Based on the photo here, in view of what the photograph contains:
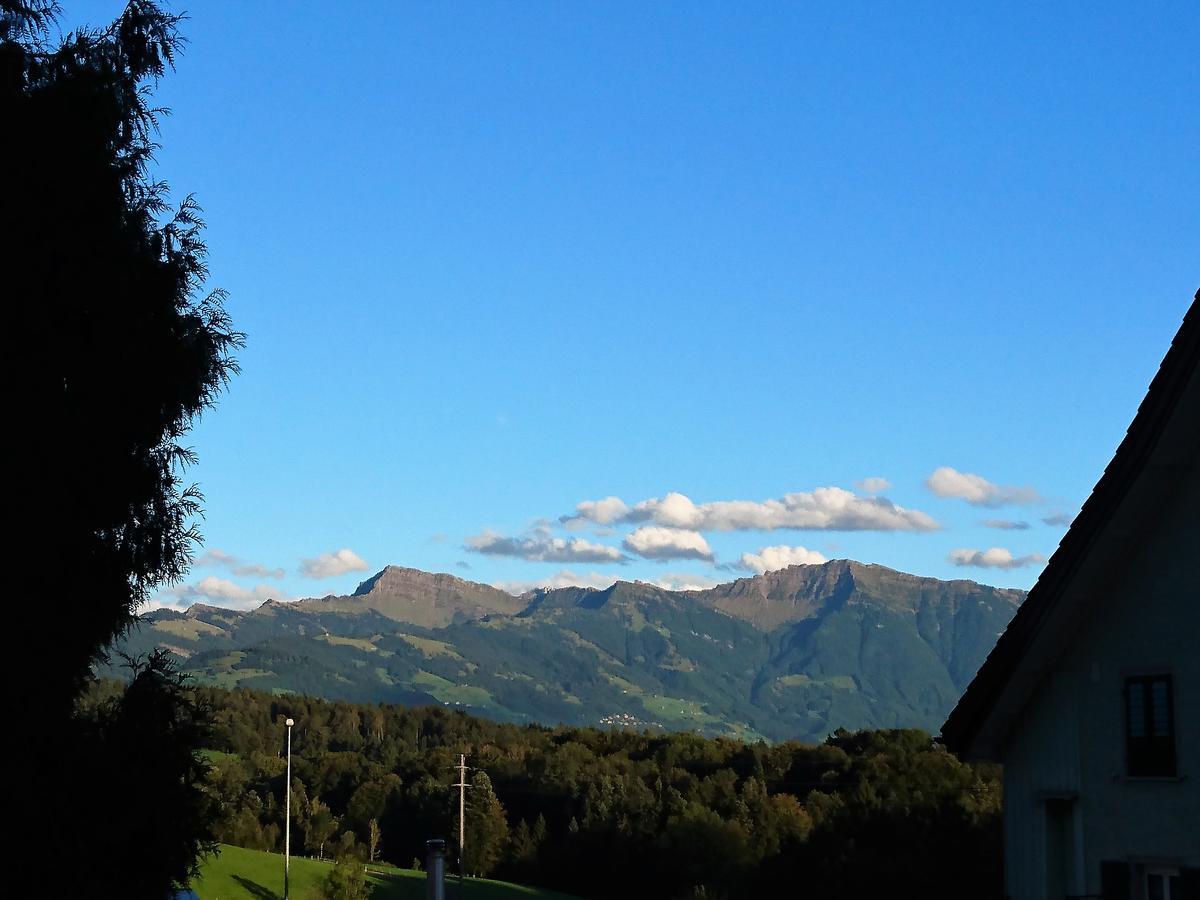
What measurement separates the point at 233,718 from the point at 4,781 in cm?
16786

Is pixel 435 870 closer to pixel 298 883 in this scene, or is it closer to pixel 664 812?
pixel 298 883

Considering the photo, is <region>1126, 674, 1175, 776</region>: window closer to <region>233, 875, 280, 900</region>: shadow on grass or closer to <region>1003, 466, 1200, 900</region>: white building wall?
<region>1003, 466, 1200, 900</region>: white building wall

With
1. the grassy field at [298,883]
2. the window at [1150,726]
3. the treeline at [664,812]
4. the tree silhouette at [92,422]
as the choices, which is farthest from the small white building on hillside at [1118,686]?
the grassy field at [298,883]

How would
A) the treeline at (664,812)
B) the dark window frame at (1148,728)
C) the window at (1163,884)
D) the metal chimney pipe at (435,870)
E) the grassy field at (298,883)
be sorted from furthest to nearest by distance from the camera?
1. the grassy field at (298,883)
2. the treeline at (664,812)
3. the metal chimney pipe at (435,870)
4. the dark window frame at (1148,728)
5. the window at (1163,884)

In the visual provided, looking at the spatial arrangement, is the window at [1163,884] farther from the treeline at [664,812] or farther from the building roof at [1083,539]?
the treeline at [664,812]

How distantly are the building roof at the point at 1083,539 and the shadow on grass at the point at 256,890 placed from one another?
96.0 metres

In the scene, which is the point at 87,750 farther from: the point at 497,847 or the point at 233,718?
the point at 233,718

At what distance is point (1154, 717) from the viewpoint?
15477 millimetres

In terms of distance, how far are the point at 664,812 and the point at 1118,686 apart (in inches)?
4527

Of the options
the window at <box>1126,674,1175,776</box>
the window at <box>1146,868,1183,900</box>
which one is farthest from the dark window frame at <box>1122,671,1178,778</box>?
the window at <box>1146,868,1183,900</box>

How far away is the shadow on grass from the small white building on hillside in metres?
96.4

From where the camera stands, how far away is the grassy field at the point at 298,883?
106625mm

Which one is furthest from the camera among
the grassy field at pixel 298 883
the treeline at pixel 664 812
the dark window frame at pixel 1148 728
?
the grassy field at pixel 298 883

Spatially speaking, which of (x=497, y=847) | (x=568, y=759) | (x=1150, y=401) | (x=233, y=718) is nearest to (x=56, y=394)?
(x=1150, y=401)
